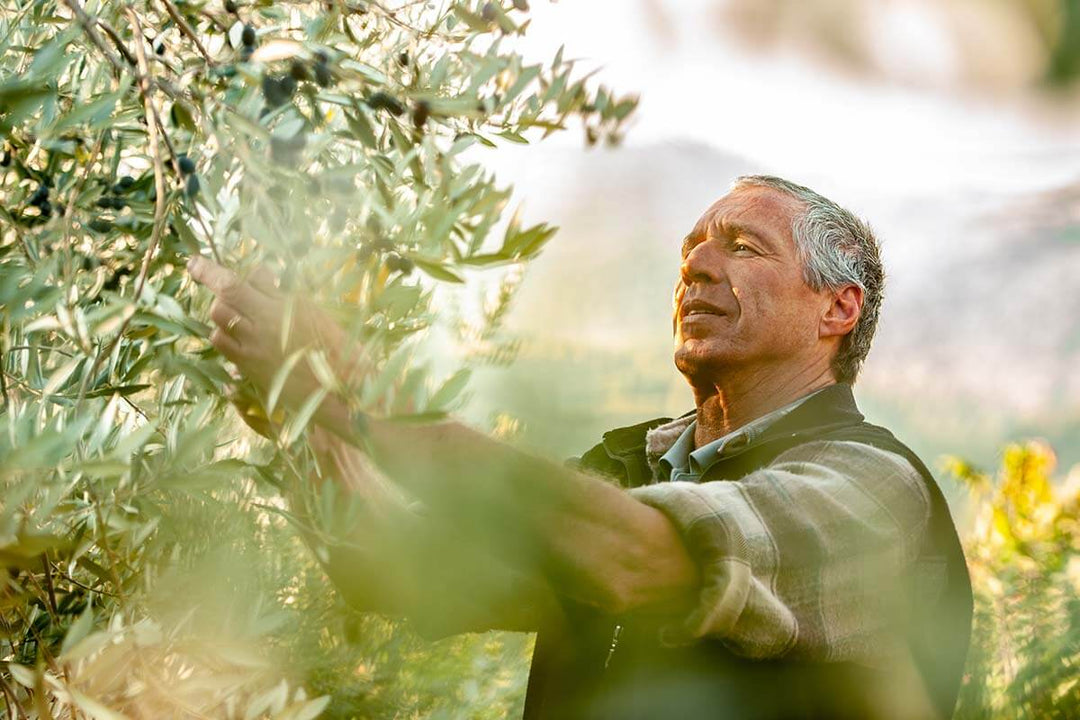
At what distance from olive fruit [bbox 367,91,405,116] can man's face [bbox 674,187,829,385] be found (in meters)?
1.38

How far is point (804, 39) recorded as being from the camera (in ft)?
3.50

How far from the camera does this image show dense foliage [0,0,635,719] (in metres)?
1.02

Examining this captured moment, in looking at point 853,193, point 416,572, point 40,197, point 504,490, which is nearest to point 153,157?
point 40,197

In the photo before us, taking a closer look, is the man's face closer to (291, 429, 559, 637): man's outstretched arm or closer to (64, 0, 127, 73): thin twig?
(291, 429, 559, 637): man's outstretched arm

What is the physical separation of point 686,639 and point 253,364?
0.77 metres

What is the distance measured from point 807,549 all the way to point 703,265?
0.97m

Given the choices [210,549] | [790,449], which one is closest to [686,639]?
[790,449]

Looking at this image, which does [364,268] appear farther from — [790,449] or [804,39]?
[790,449]

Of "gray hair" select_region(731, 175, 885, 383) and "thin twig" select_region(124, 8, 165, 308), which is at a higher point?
"thin twig" select_region(124, 8, 165, 308)

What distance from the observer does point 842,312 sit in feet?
8.51

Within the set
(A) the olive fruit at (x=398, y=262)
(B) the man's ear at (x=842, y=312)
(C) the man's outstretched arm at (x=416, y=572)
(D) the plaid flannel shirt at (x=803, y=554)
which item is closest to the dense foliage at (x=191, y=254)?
(A) the olive fruit at (x=398, y=262)

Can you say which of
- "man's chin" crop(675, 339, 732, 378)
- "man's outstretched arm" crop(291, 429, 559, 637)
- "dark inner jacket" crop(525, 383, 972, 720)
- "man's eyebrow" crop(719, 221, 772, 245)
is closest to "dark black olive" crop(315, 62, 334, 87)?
"man's outstretched arm" crop(291, 429, 559, 637)

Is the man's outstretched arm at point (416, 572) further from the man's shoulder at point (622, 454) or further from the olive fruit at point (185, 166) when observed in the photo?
the olive fruit at point (185, 166)

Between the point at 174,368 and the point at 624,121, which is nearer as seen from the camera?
the point at 174,368
